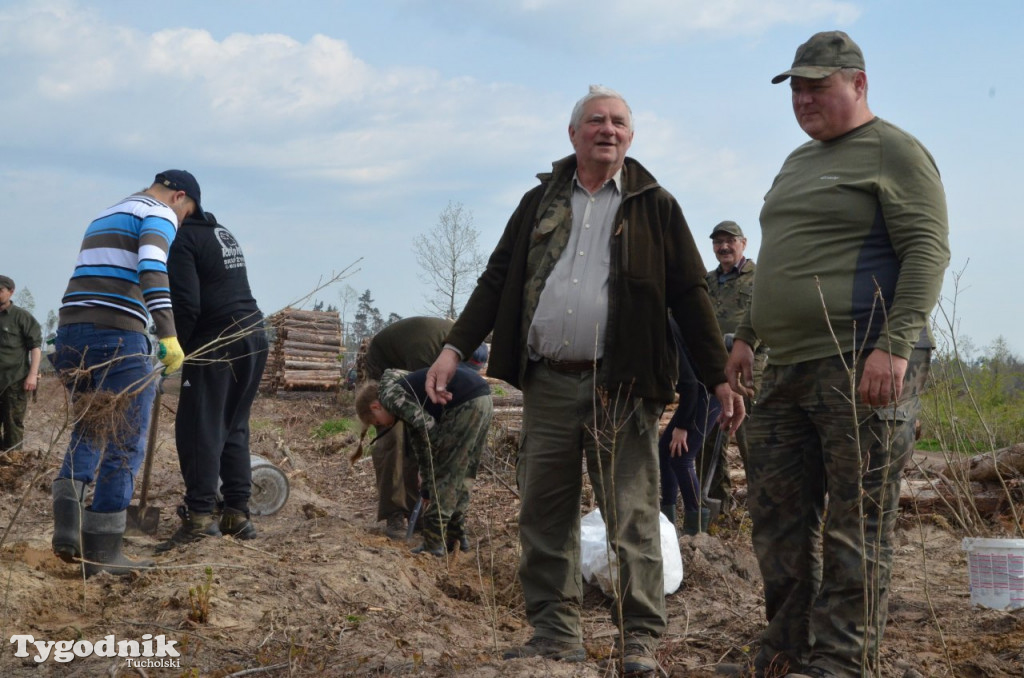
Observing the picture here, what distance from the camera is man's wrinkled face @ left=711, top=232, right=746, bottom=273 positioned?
7.54m

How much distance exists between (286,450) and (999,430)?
344 inches

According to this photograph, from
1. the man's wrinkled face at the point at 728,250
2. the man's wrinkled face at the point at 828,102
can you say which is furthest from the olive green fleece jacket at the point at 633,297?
the man's wrinkled face at the point at 728,250

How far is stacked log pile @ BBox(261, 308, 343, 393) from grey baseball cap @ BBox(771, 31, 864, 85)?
19170 millimetres

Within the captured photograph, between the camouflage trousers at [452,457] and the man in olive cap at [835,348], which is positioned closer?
the man in olive cap at [835,348]

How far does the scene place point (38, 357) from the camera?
10.3 metres

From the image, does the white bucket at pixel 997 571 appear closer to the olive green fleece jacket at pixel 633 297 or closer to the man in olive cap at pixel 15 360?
the olive green fleece jacket at pixel 633 297

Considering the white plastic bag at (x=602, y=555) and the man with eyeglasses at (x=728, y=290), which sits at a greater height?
the man with eyeglasses at (x=728, y=290)

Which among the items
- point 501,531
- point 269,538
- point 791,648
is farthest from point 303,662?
point 501,531

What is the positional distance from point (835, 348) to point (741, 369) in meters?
0.50

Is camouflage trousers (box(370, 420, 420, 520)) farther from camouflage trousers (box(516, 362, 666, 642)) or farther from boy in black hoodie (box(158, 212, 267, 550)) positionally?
camouflage trousers (box(516, 362, 666, 642))

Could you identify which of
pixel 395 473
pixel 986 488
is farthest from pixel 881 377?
pixel 986 488

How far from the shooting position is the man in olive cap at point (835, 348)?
312cm

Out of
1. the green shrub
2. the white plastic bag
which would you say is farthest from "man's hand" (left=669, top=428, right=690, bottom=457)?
the green shrub

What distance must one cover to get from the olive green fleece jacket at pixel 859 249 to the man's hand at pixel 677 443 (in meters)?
2.52
